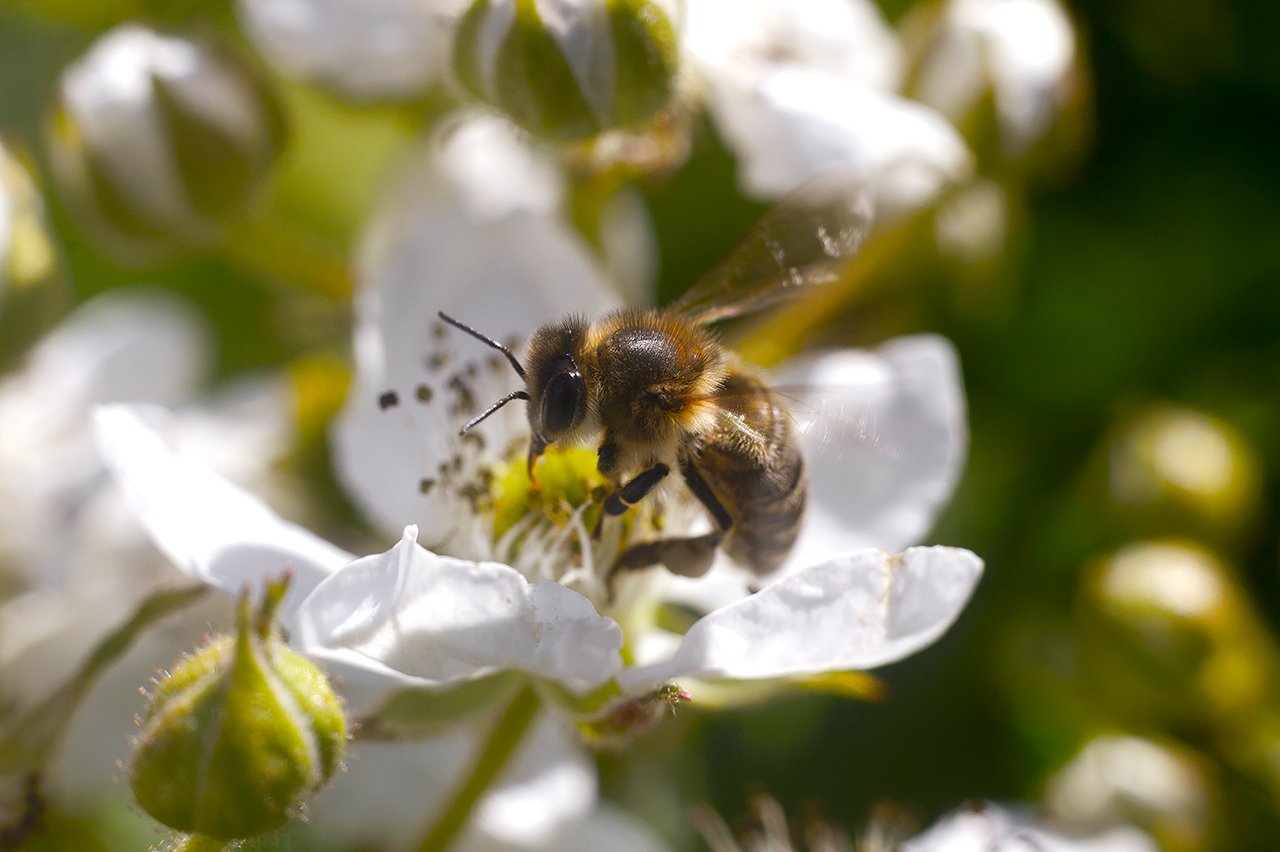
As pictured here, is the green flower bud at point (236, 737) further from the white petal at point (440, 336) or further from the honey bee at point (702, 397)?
the white petal at point (440, 336)

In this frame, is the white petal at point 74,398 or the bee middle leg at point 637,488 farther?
the white petal at point 74,398

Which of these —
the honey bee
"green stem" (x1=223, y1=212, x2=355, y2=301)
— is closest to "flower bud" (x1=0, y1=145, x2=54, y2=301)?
"green stem" (x1=223, y1=212, x2=355, y2=301)

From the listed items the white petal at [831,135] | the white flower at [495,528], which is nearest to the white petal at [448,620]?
the white flower at [495,528]

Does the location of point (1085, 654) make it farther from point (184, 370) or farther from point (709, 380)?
point (184, 370)

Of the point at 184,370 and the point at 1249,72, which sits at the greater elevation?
the point at 1249,72

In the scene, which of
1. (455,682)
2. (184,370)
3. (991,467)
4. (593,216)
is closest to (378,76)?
(593,216)

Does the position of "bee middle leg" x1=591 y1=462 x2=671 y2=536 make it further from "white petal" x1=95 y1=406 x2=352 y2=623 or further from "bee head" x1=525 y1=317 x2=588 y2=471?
"white petal" x1=95 y1=406 x2=352 y2=623
